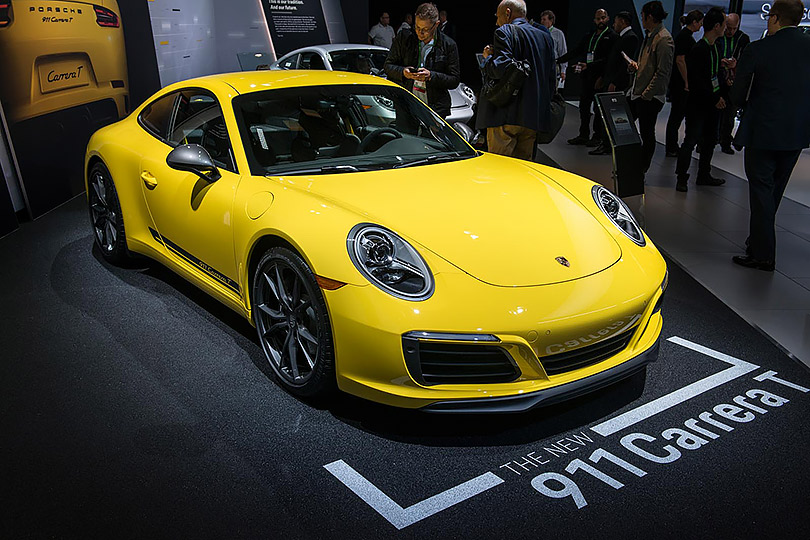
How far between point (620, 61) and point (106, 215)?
6.48 meters

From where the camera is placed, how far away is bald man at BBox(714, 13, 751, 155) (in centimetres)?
723

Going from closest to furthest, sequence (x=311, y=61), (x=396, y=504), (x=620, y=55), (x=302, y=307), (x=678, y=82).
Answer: (x=396, y=504)
(x=302, y=307)
(x=678, y=82)
(x=620, y=55)
(x=311, y=61)

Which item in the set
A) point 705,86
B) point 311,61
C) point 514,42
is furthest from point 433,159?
point 311,61

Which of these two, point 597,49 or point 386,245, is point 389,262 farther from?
point 597,49

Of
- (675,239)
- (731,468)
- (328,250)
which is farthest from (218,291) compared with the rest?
(675,239)

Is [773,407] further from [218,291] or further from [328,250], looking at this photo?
[218,291]

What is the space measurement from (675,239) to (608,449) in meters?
3.27

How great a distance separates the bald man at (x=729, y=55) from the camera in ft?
23.7

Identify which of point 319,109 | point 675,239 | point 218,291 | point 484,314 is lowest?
point 675,239

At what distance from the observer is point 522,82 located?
5164 millimetres

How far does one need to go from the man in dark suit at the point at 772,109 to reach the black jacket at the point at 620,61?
398 centimetres

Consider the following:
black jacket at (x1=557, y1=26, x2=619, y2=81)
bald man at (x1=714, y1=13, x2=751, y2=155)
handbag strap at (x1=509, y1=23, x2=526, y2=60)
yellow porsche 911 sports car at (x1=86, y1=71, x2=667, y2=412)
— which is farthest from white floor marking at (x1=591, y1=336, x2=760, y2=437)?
black jacket at (x1=557, y1=26, x2=619, y2=81)

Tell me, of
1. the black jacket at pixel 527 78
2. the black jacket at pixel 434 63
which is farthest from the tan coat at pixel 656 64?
the black jacket at pixel 434 63

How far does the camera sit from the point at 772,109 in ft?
14.7
